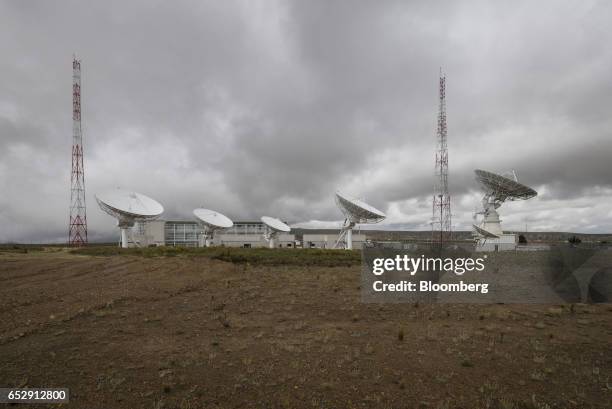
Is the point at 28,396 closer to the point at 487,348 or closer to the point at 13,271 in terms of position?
the point at 487,348

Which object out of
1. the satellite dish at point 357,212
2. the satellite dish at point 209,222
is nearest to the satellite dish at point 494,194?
the satellite dish at point 357,212

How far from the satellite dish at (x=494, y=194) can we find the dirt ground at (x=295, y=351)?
124 ft

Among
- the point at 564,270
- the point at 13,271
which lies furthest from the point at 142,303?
the point at 564,270

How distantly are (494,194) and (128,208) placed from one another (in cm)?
5674

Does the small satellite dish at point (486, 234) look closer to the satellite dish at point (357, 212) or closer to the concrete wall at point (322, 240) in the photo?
the satellite dish at point (357, 212)

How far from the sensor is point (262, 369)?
8289 millimetres

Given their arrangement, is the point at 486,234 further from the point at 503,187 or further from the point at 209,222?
the point at 209,222

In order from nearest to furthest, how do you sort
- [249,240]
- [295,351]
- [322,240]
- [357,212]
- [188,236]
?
1. [295,351]
2. [357,212]
3. [322,240]
4. [249,240]
5. [188,236]

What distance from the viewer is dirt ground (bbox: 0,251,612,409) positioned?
23.3ft

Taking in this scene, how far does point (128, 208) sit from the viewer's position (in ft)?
160

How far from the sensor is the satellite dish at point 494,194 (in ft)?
167

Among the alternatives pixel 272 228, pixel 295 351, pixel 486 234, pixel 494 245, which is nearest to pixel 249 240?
pixel 272 228

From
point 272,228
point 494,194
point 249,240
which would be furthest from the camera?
point 249,240

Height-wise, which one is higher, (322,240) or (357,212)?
(357,212)
